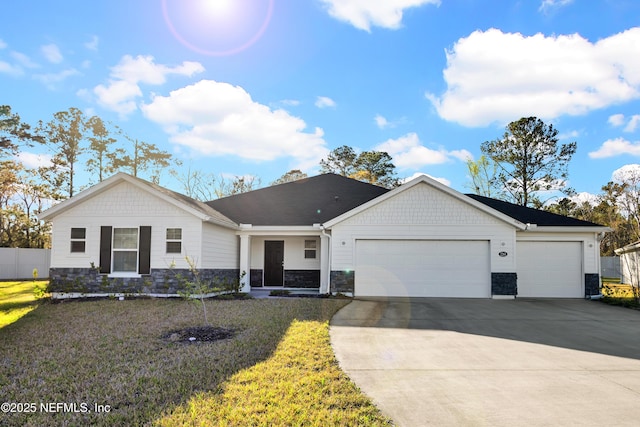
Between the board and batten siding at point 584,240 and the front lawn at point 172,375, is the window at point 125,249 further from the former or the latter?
the board and batten siding at point 584,240

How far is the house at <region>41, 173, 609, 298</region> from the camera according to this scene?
41.4 feet

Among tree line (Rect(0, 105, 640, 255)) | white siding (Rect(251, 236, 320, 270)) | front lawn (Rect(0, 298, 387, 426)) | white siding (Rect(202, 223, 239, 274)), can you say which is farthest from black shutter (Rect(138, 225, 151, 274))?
tree line (Rect(0, 105, 640, 255))

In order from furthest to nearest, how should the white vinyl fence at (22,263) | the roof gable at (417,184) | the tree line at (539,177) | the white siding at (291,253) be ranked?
the tree line at (539,177)
the white vinyl fence at (22,263)
the white siding at (291,253)
the roof gable at (417,184)

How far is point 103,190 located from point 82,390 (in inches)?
395

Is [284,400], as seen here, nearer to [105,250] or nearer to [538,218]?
[105,250]

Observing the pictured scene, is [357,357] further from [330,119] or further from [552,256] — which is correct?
[330,119]

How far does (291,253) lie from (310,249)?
0.78 metres

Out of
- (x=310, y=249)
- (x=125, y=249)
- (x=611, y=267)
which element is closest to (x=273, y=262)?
(x=310, y=249)

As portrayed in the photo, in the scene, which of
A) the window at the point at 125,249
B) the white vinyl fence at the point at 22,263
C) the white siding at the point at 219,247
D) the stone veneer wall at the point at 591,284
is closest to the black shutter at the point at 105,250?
the window at the point at 125,249

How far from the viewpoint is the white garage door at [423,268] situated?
1332cm

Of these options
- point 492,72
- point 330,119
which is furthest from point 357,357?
point 330,119

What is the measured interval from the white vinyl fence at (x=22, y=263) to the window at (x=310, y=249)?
53.1ft

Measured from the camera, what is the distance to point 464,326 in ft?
27.4

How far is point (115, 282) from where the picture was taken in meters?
12.6
